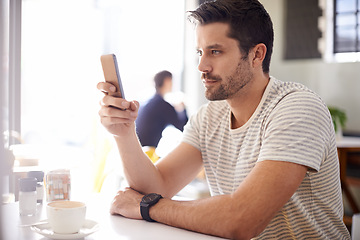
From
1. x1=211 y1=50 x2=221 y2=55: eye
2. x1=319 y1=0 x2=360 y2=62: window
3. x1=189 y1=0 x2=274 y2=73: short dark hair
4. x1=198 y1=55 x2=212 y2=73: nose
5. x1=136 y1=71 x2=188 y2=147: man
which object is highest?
x1=319 y1=0 x2=360 y2=62: window

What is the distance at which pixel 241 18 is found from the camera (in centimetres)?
142

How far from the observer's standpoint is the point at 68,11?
25.7ft

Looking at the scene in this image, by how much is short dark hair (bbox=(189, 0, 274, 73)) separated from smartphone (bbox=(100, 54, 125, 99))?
1.32 ft

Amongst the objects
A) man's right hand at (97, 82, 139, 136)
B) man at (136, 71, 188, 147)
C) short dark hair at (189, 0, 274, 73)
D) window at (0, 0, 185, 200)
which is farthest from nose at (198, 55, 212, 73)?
window at (0, 0, 185, 200)

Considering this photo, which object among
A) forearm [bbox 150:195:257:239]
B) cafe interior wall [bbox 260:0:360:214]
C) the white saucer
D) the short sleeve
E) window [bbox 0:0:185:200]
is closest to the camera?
the white saucer

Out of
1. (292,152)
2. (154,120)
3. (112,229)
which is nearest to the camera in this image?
(112,229)

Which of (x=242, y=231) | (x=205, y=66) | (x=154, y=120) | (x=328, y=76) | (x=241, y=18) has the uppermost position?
(x=328, y=76)

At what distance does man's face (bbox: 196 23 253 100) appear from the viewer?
1.42 m

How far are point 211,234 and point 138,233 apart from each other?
190mm

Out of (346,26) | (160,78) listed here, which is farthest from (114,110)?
(346,26)

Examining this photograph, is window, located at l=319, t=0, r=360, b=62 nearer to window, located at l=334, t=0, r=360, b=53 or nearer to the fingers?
window, located at l=334, t=0, r=360, b=53

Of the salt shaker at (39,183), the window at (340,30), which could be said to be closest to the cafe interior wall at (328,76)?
the window at (340,30)

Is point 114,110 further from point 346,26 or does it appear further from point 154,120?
point 346,26

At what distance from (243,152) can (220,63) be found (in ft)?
1.06
